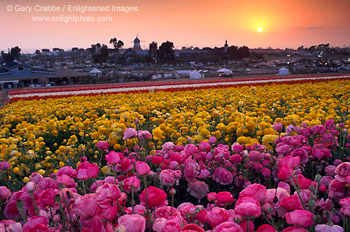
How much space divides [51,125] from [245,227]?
5229mm

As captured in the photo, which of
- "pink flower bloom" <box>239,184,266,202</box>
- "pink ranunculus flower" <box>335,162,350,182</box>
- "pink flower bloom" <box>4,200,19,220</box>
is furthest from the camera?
"pink flower bloom" <box>4,200,19,220</box>

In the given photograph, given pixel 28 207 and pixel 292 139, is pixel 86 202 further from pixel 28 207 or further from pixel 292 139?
pixel 292 139

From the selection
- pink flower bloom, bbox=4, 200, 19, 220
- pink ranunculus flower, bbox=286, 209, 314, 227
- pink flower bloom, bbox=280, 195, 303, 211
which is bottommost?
pink flower bloom, bbox=4, 200, 19, 220

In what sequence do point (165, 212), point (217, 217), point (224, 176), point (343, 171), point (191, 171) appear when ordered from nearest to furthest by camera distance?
point (217, 217)
point (165, 212)
point (343, 171)
point (191, 171)
point (224, 176)

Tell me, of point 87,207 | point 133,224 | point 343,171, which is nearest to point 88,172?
point 87,207

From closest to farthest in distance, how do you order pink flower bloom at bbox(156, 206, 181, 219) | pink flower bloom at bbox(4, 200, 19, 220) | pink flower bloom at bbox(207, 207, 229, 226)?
pink flower bloom at bbox(207, 207, 229, 226) → pink flower bloom at bbox(156, 206, 181, 219) → pink flower bloom at bbox(4, 200, 19, 220)

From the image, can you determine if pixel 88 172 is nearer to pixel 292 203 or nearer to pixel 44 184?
pixel 44 184

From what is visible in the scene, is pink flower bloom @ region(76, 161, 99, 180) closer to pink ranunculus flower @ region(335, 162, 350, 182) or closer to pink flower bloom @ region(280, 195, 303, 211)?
pink flower bloom @ region(280, 195, 303, 211)

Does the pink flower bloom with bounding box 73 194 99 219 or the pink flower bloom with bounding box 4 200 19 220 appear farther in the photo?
the pink flower bloom with bounding box 4 200 19 220

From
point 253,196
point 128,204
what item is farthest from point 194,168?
point 253,196

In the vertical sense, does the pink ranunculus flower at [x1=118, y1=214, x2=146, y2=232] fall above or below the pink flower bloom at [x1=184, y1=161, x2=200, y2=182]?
above

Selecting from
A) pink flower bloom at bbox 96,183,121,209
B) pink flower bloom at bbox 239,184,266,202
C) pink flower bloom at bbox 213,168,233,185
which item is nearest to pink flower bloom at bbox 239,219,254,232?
pink flower bloom at bbox 239,184,266,202

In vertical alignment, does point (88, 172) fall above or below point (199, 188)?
above

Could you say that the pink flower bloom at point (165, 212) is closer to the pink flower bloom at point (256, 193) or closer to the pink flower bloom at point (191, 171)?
the pink flower bloom at point (256, 193)
